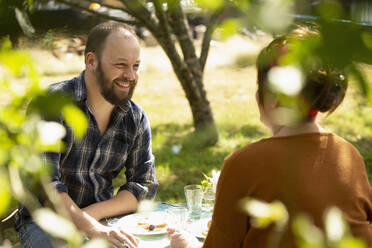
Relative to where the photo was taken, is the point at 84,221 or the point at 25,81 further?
the point at 84,221

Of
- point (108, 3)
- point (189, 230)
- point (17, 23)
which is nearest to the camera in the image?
point (17, 23)

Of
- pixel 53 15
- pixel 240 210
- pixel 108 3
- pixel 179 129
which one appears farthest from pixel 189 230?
pixel 179 129

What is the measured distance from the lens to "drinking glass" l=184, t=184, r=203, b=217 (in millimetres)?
2217

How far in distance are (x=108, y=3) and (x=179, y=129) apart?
7.16 ft

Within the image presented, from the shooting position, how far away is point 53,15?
26.6 inches

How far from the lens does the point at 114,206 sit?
240cm

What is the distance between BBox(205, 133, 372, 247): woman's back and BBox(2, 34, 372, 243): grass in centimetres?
244

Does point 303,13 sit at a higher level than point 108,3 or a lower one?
higher

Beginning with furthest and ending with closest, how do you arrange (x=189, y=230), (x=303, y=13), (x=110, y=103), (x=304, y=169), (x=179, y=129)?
(x=179, y=129), (x=110, y=103), (x=189, y=230), (x=304, y=169), (x=303, y=13)

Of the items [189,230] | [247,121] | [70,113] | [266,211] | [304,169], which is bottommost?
[247,121]

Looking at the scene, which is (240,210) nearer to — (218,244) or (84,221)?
(218,244)

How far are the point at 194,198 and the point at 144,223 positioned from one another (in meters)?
0.26

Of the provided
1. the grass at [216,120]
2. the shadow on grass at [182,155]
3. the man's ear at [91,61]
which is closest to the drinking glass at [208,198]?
the man's ear at [91,61]

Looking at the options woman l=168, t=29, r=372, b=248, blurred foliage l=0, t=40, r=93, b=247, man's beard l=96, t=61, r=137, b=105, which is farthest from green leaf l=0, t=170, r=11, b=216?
man's beard l=96, t=61, r=137, b=105
